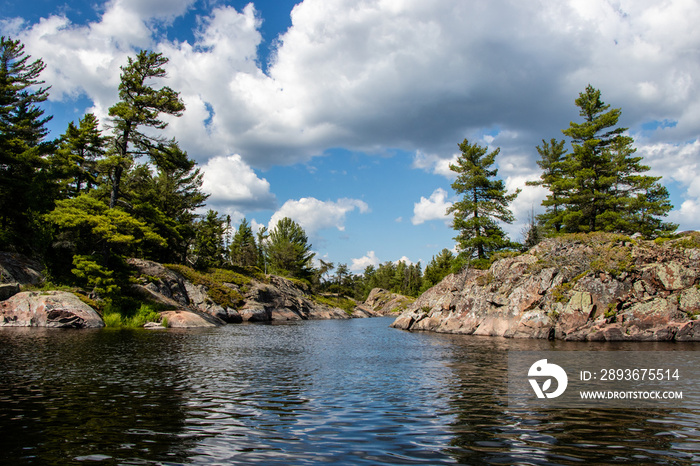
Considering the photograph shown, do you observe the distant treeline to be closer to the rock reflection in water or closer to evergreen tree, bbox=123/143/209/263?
evergreen tree, bbox=123/143/209/263

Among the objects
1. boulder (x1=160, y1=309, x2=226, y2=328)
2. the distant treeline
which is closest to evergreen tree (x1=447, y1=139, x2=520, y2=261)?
the distant treeline

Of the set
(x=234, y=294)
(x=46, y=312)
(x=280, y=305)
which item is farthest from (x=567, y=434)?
(x=280, y=305)

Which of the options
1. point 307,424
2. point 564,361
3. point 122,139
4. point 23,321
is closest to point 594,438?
point 307,424

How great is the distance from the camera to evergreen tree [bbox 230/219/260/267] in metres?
97.5

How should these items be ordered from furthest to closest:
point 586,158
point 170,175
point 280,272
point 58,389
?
point 280,272 → point 170,175 → point 586,158 → point 58,389

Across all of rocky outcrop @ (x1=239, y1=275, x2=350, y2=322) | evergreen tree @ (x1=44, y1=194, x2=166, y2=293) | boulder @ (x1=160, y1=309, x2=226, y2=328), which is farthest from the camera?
rocky outcrop @ (x1=239, y1=275, x2=350, y2=322)

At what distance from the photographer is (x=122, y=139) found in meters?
44.6

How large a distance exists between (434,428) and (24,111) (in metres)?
61.1

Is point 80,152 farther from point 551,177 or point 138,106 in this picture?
point 551,177

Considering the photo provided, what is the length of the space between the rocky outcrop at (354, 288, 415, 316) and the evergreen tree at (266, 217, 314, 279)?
740 inches

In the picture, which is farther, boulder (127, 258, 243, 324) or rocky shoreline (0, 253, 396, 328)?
boulder (127, 258, 243, 324)

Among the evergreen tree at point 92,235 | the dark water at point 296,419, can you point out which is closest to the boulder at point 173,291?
the evergreen tree at point 92,235

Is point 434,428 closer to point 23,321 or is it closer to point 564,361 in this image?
point 564,361

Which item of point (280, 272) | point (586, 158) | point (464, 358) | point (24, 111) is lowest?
point (464, 358)
